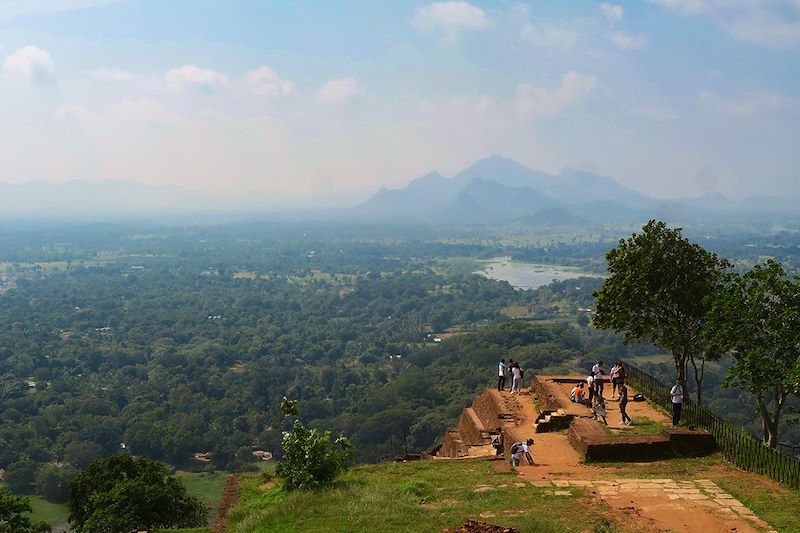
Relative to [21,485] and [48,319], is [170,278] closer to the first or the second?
[48,319]

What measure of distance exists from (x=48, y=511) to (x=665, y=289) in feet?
151

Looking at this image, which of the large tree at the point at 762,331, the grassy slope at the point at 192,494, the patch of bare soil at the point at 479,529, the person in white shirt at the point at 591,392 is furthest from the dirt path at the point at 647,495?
the grassy slope at the point at 192,494

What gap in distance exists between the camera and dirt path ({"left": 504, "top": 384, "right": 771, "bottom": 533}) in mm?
10273

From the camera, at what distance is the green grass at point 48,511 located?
44.4 metres

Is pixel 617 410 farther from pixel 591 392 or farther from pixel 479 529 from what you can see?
pixel 479 529

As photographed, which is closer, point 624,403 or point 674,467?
point 674,467

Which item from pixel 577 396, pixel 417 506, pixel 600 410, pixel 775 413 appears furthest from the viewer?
pixel 577 396

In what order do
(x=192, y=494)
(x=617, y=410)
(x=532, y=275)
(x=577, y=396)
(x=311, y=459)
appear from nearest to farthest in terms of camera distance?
(x=311, y=459) < (x=617, y=410) < (x=577, y=396) < (x=192, y=494) < (x=532, y=275)

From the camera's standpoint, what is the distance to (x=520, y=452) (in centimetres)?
1459

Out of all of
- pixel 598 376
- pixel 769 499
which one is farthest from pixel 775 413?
pixel 598 376

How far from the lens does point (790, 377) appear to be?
12453mm

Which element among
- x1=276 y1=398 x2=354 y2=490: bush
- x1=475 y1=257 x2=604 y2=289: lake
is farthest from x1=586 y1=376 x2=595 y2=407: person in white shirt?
x1=475 y1=257 x2=604 y2=289: lake

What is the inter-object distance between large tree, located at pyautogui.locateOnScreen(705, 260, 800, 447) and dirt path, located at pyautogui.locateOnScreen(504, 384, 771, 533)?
300 cm

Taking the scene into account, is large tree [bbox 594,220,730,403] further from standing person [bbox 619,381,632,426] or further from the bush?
the bush
